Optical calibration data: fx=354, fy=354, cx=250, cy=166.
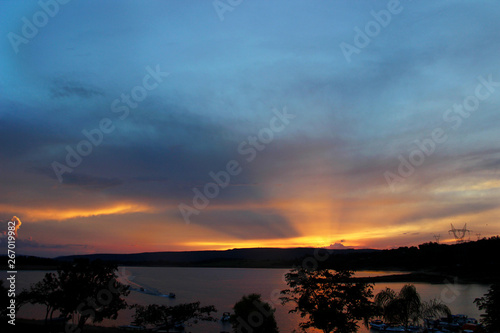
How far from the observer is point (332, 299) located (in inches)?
1131

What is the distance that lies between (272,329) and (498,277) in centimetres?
15181

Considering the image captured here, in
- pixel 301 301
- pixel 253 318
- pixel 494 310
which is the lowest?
pixel 253 318

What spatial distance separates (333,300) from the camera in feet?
93.0

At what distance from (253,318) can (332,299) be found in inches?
799

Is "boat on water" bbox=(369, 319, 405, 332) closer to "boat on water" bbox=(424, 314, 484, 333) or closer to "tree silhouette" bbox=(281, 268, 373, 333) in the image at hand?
"boat on water" bbox=(424, 314, 484, 333)

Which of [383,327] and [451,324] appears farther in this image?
[383,327]

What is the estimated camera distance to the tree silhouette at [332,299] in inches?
1102

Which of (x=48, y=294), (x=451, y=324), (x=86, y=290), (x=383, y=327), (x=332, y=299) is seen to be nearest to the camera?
(x=332, y=299)

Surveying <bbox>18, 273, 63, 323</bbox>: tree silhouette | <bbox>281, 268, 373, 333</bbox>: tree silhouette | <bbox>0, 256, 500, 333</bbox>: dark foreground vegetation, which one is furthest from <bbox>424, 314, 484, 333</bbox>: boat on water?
<bbox>18, 273, 63, 323</bbox>: tree silhouette

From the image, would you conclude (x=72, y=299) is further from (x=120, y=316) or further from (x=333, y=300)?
(x=120, y=316)

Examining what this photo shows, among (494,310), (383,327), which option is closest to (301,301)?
(494,310)

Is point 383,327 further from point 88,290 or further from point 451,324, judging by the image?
point 88,290

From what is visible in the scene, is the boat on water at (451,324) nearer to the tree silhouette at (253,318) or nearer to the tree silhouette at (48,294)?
the tree silhouette at (253,318)

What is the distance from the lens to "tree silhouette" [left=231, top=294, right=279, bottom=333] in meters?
44.6
